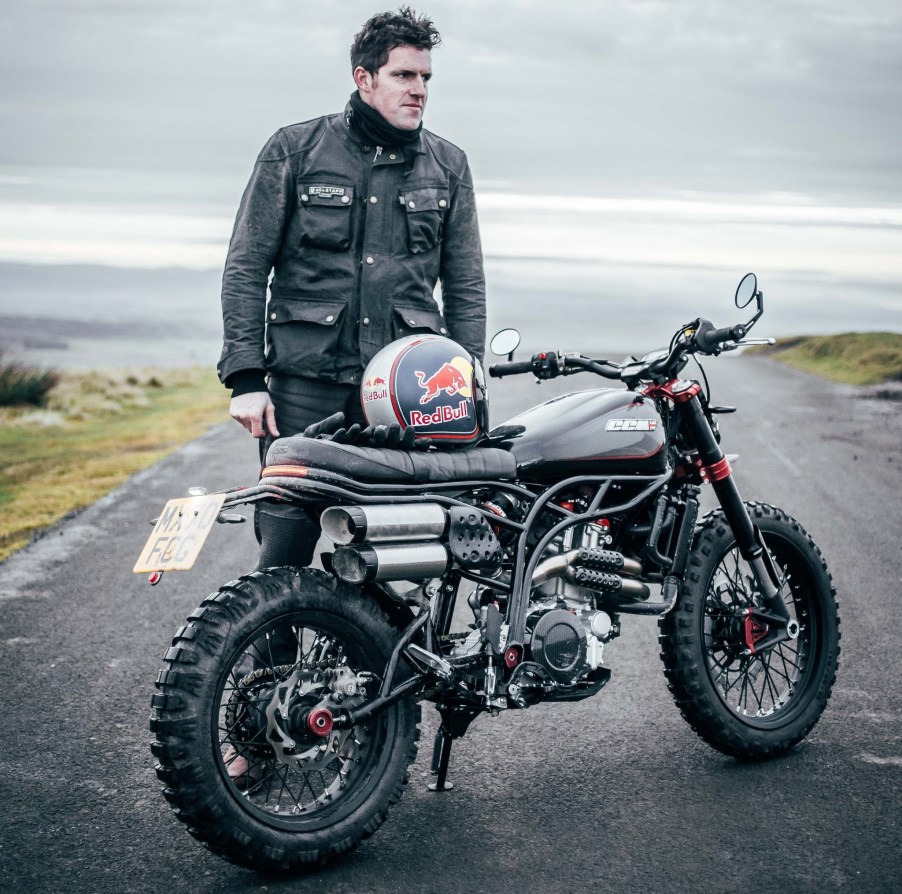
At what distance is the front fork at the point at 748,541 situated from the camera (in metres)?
4.45

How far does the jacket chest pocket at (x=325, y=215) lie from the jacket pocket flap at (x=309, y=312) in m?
0.22

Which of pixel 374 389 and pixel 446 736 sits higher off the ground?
pixel 374 389

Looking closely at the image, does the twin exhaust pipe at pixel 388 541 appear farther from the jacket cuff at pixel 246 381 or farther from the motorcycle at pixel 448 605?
the jacket cuff at pixel 246 381

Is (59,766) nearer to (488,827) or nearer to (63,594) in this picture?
(488,827)

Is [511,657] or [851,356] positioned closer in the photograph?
[511,657]

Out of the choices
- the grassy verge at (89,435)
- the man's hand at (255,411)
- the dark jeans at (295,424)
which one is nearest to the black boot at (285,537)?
the dark jeans at (295,424)

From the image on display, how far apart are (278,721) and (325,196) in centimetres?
189

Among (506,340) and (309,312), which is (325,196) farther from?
(506,340)

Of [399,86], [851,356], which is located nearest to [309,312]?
[399,86]

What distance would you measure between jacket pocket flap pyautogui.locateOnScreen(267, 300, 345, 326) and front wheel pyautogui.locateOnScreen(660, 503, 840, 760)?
62.6 inches

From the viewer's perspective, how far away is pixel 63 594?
6.82m

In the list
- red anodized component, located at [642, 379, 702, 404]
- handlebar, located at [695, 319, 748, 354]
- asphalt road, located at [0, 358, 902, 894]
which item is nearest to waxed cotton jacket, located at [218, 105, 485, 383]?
red anodized component, located at [642, 379, 702, 404]

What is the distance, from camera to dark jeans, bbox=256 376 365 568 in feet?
14.1

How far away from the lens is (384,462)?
372cm
